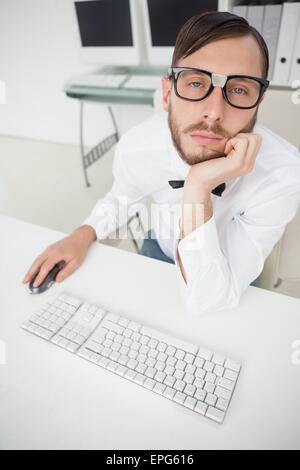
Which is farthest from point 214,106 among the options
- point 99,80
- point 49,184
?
point 49,184

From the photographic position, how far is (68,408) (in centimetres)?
57

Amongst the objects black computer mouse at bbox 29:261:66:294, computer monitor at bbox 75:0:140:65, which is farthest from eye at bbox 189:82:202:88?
computer monitor at bbox 75:0:140:65

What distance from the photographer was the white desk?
532 mm

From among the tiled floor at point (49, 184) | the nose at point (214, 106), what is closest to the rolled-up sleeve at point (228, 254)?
the nose at point (214, 106)

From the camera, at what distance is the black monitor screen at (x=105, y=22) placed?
212cm

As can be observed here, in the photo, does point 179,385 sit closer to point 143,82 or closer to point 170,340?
point 170,340

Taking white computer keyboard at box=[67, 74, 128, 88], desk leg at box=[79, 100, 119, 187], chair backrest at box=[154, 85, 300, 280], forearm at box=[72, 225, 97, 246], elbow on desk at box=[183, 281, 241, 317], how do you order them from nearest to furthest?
elbow on desk at box=[183, 281, 241, 317], forearm at box=[72, 225, 97, 246], chair backrest at box=[154, 85, 300, 280], white computer keyboard at box=[67, 74, 128, 88], desk leg at box=[79, 100, 119, 187]

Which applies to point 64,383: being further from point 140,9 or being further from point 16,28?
point 16,28

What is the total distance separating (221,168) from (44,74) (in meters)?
3.10

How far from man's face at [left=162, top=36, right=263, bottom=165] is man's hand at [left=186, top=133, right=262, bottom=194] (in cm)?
4

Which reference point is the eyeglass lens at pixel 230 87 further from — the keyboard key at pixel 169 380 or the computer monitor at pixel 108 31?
the computer monitor at pixel 108 31

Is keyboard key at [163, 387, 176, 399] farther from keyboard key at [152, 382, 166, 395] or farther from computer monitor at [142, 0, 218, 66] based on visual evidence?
computer monitor at [142, 0, 218, 66]

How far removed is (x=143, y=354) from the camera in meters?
0.63
